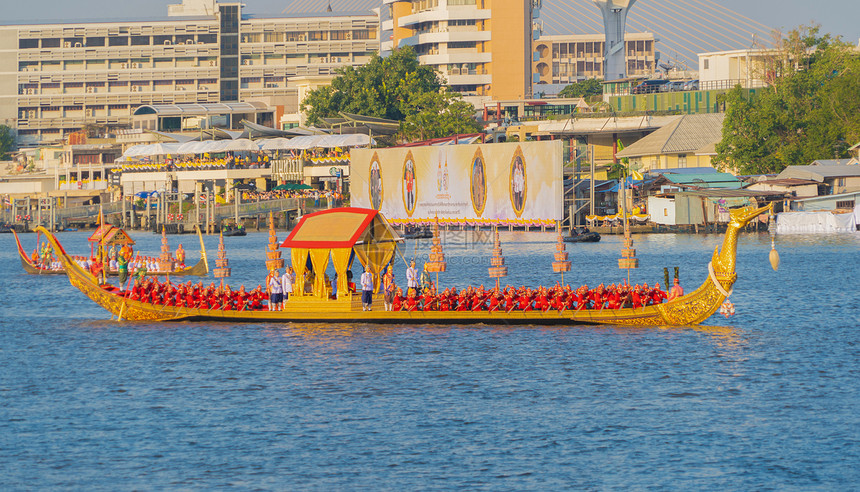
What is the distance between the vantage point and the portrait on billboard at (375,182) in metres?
105

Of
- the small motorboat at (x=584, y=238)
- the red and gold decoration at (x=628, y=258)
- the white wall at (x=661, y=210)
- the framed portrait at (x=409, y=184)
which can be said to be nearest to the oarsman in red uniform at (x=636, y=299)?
the red and gold decoration at (x=628, y=258)

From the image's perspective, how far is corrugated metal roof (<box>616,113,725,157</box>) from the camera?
129875 millimetres

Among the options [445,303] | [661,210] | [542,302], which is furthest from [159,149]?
[542,302]

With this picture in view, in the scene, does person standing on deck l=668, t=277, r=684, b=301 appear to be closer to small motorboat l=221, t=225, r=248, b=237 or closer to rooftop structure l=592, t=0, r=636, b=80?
small motorboat l=221, t=225, r=248, b=237

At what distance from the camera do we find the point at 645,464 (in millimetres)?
28859

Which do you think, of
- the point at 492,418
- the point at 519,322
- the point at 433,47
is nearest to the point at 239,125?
the point at 433,47

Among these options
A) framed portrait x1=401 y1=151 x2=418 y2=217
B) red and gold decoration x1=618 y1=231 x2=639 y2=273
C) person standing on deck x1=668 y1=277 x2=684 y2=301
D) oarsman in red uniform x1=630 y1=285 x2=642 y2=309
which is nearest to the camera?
person standing on deck x1=668 y1=277 x2=684 y2=301

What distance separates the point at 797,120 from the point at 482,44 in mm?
73747

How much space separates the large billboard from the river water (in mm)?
36252

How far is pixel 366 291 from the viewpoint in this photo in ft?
159

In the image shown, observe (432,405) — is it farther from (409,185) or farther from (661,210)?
(661,210)

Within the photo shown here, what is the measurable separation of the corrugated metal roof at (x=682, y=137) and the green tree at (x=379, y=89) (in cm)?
3349

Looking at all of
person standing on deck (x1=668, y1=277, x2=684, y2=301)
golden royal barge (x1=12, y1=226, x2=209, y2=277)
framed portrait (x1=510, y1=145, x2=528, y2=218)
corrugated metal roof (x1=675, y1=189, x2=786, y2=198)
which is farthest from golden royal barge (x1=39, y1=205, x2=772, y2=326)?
corrugated metal roof (x1=675, y1=189, x2=786, y2=198)

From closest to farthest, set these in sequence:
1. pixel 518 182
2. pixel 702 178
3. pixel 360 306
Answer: pixel 360 306 < pixel 518 182 < pixel 702 178
